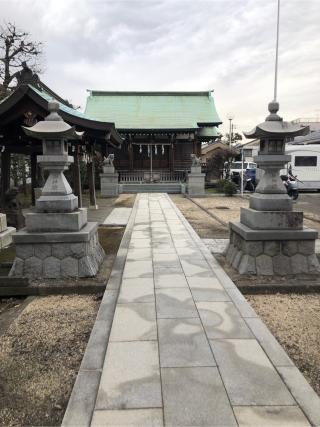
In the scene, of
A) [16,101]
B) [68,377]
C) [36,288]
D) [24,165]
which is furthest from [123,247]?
[24,165]

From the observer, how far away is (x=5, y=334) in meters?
3.90

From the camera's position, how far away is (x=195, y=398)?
104 inches

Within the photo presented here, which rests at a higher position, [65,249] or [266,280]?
[65,249]

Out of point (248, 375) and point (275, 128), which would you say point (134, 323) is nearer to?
point (248, 375)

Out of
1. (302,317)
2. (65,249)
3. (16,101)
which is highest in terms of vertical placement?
(16,101)

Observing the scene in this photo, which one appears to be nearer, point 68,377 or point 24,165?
point 68,377

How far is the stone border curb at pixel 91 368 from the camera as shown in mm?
2500

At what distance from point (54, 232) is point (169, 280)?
199 cm

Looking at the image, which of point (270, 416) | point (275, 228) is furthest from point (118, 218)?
point (270, 416)

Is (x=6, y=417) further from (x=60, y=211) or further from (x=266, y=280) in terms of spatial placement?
(x=266, y=280)

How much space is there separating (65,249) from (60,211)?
63 cm

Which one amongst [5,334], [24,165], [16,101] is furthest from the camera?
[24,165]

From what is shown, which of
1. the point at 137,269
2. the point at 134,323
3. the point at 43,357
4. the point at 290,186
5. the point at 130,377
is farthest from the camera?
the point at 290,186

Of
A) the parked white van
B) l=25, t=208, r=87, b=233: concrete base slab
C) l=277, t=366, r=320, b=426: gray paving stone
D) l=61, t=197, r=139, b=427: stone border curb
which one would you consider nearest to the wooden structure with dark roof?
l=25, t=208, r=87, b=233: concrete base slab
